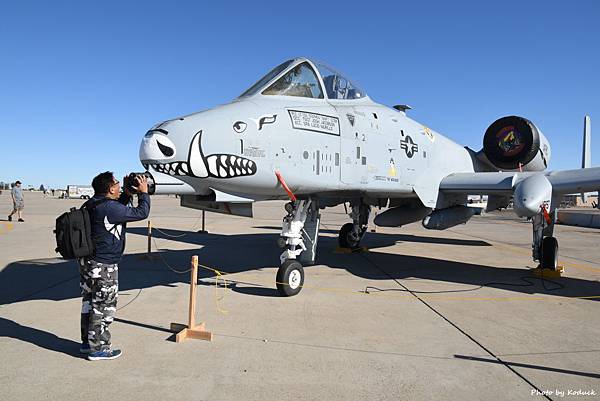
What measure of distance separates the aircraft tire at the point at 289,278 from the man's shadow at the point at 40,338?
9.37ft

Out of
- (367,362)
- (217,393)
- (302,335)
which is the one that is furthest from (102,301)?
(367,362)

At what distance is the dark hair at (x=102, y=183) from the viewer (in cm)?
406

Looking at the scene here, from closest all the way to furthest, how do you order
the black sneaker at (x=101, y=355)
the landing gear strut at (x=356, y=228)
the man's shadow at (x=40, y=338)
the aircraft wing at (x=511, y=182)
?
the black sneaker at (x=101, y=355), the man's shadow at (x=40, y=338), the aircraft wing at (x=511, y=182), the landing gear strut at (x=356, y=228)

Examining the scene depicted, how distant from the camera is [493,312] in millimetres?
5781

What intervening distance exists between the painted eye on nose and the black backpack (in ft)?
3.82

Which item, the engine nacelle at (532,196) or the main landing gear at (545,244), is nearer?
the engine nacelle at (532,196)

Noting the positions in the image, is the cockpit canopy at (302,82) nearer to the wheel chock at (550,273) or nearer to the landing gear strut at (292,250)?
the landing gear strut at (292,250)

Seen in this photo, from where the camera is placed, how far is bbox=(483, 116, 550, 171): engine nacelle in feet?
34.3

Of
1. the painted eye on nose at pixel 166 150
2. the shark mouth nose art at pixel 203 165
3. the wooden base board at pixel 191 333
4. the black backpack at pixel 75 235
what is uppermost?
the painted eye on nose at pixel 166 150

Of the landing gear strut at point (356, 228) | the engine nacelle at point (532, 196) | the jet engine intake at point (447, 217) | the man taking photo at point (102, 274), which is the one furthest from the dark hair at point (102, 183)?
the landing gear strut at point (356, 228)

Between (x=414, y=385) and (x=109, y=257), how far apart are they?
3.06 m

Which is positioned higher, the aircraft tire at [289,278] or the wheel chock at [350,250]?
the aircraft tire at [289,278]

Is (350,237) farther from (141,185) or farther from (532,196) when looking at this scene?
(141,185)

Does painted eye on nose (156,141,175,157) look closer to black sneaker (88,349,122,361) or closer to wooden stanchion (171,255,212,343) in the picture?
wooden stanchion (171,255,212,343)
